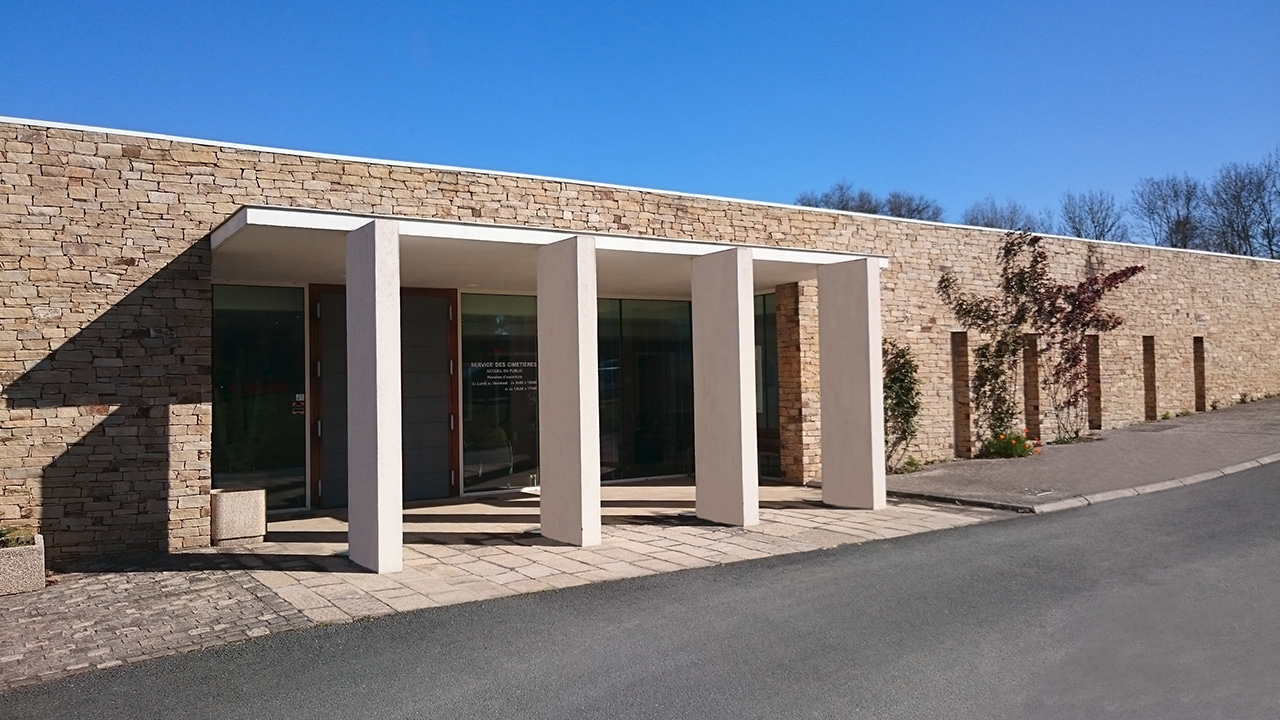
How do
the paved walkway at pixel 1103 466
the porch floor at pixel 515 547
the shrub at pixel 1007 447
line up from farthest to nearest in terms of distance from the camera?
the shrub at pixel 1007 447, the paved walkway at pixel 1103 466, the porch floor at pixel 515 547

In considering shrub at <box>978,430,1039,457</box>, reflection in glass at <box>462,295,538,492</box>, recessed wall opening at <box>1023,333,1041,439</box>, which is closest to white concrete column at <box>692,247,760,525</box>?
reflection in glass at <box>462,295,538,492</box>

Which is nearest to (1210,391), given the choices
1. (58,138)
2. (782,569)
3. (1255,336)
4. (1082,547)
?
(1255,336)

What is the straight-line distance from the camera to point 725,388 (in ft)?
34.3

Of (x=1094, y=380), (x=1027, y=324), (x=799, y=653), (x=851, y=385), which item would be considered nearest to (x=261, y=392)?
(x=851, y=385)

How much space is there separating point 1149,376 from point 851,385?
39.7ft

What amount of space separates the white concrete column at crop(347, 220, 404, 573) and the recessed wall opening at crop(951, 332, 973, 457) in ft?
35.3

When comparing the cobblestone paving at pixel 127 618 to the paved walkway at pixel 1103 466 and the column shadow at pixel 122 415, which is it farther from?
the paved walkway at pixel 1103 466

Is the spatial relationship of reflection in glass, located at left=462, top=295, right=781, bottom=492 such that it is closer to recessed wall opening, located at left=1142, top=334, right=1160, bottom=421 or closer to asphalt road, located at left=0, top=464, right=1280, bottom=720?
asphalt road, located at left=0, top=464, right=1280, bottom=720

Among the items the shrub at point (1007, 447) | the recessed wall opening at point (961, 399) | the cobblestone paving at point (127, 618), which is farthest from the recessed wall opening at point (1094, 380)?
the cobblestone paving at point (127, 618)

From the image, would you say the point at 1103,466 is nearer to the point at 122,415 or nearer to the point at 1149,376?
the point at 1149,376

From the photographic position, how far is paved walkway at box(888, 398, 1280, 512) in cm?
1203

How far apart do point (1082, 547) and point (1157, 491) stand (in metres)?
4.44

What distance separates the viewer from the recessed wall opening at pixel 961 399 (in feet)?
52.1

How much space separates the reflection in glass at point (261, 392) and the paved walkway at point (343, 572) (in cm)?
88
